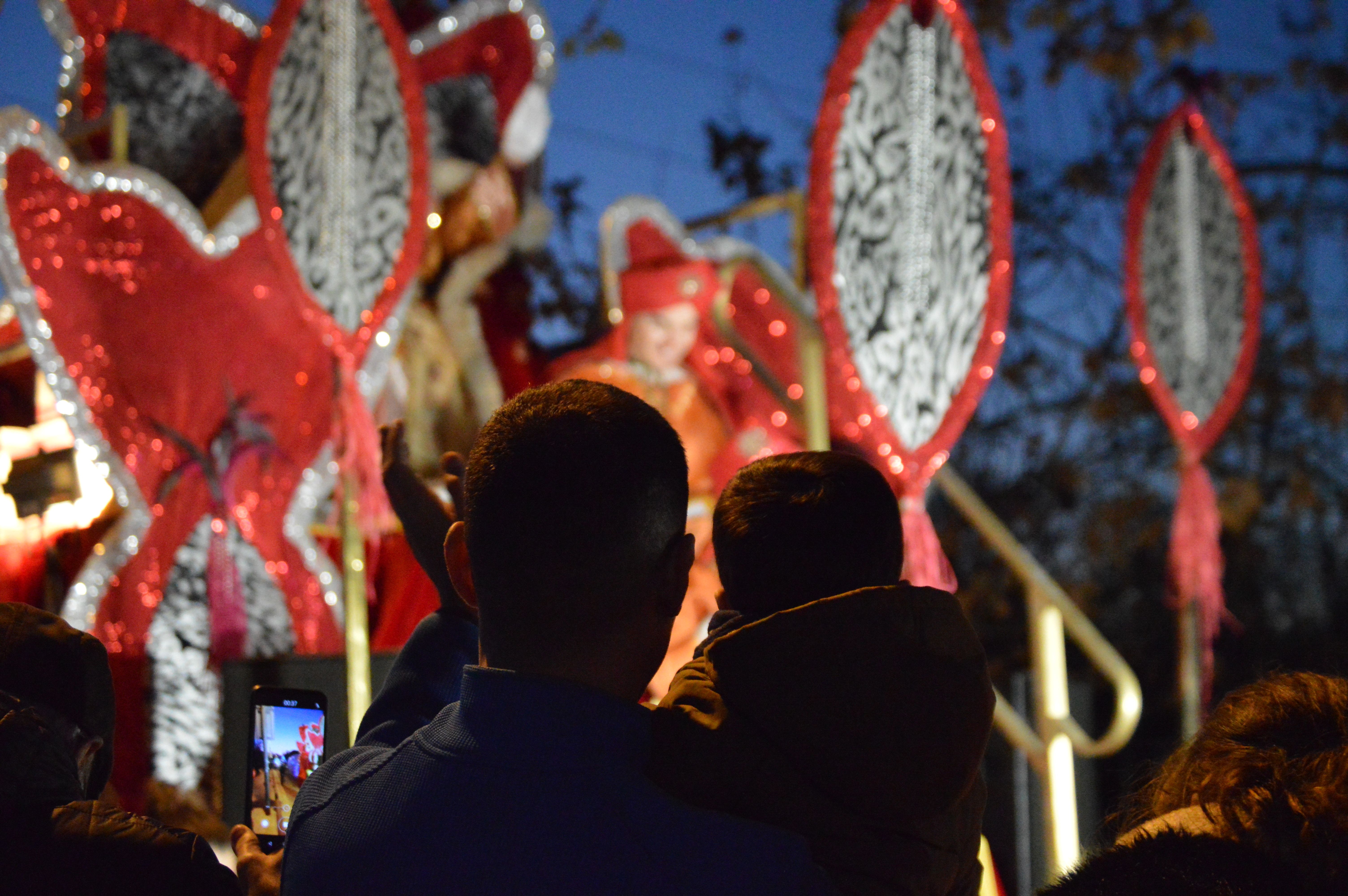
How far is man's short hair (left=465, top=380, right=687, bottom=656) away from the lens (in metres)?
1.11

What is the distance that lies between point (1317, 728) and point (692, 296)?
13.9ft

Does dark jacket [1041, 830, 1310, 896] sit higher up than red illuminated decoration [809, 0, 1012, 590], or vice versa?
red illuminated decoration [809, 0, 1012, 590]

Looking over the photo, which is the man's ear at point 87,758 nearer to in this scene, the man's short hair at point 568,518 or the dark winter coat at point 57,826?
the dark winter coat at point 57,826

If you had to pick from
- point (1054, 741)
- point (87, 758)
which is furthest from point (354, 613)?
point (1054, 741)

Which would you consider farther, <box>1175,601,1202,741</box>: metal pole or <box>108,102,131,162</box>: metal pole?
<box>1175,601,1202,741</box>: metal pole

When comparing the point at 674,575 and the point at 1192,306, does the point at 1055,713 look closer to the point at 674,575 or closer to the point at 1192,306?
the point at 1192,306

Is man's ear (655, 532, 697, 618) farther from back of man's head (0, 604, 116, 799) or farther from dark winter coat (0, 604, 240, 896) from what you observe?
back of man's head (0, 604, 116, 799)

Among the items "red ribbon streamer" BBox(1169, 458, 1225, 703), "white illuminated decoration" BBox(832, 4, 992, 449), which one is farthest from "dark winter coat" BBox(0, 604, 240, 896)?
"red ribbon streamer" BBox(1169, 458, 1225, 703)

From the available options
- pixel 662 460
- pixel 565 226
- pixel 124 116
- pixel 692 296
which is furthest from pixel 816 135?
pixel 565 226

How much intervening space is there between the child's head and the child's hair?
0.41 metres

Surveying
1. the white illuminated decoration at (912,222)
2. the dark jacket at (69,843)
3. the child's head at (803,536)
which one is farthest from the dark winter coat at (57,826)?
the white illuminated decoration at (912,222)

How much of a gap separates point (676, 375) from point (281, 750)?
12.6ft

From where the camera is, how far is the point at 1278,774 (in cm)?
121

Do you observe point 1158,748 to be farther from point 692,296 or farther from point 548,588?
point 548,588
